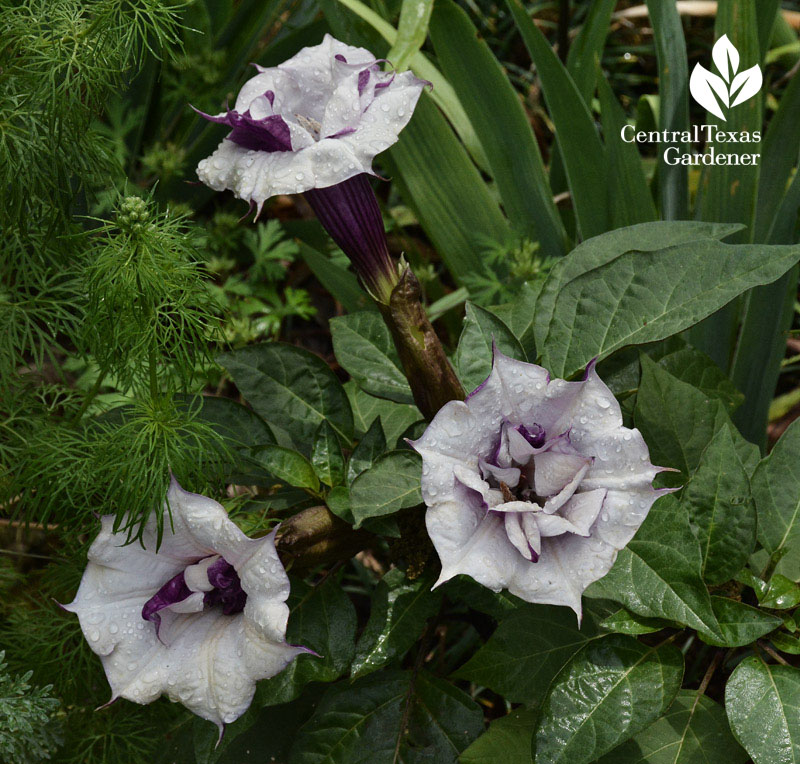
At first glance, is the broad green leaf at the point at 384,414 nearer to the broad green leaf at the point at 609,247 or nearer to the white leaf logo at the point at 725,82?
the broad green leaf at the point at 609,247

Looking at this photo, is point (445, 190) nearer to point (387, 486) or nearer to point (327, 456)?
point (327, 456)

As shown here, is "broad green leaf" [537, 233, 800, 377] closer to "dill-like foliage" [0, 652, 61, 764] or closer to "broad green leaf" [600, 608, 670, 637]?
"broad green leaf" [600, 608, 670, 637]

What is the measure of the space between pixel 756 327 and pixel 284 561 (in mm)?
836

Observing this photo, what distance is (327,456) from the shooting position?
3.61 ft

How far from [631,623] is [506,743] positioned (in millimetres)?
211

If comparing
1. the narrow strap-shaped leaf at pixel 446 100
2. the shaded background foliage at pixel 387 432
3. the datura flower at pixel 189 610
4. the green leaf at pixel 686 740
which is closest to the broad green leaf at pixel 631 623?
the shaded background foliage at pixel 387 432

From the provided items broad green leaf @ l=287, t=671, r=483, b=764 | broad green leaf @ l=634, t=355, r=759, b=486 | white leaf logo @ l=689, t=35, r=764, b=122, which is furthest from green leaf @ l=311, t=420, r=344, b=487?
white leaf logo @ l=689, t=35, r=764, b=122

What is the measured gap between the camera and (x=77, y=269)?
1.12 meters

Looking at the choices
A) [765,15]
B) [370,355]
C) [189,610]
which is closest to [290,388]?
[370,355]

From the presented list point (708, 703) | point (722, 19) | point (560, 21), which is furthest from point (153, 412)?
point (560, 21)

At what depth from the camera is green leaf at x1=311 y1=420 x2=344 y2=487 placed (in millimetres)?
1087

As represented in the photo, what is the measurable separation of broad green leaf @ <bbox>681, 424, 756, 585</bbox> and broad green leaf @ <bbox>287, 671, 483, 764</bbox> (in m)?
0.35

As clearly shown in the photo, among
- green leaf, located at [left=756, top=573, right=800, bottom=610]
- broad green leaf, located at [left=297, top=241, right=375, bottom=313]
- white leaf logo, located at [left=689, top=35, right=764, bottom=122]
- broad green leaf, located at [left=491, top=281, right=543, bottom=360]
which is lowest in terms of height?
green leaf, located at [left=756, top=573, right=800, bottom=610]

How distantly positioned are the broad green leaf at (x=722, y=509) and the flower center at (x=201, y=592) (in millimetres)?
528
